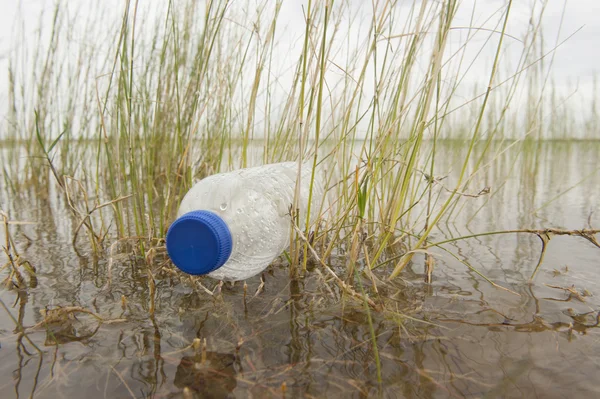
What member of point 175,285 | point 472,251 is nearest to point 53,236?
point 175,285

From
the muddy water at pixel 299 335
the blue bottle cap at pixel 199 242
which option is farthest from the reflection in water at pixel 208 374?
the blue bottle cap at pixel 199 242

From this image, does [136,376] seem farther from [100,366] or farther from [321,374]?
[321,374]

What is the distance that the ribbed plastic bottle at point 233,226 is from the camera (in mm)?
932

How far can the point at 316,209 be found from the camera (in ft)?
5.68

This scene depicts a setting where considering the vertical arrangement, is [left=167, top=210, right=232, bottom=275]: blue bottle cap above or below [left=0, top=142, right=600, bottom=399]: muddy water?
above

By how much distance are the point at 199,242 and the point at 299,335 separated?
326 millimetres

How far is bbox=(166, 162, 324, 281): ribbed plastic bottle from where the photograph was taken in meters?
0.93

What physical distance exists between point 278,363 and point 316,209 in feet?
3.12

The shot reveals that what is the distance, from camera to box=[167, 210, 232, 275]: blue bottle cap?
0.92 m

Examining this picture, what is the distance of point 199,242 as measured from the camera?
932mm

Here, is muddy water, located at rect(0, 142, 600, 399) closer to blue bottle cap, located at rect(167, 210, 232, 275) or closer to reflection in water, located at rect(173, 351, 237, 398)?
reflection in water, located at rect(173, 351, 237, 398)

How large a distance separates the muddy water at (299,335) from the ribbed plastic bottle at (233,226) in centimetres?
10

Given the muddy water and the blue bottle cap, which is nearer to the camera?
the muddy water

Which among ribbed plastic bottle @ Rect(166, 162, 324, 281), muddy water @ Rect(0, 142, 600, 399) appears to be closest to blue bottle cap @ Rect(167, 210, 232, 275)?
ribbed plastic bottle @ Rect(166, 162, 324, 281)
